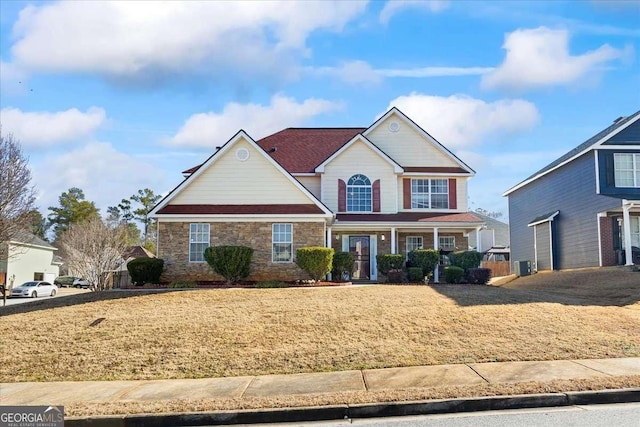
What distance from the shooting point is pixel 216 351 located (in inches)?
462

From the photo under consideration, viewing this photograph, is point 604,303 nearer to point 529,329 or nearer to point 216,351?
point 529,329

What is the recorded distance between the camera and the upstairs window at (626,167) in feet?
81.8

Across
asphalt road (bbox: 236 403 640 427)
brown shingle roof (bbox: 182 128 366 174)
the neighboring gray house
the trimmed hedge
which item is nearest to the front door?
the trimmed hedge

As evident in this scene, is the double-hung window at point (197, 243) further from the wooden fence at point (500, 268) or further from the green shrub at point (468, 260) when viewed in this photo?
the wooden fence at point (500, 268)

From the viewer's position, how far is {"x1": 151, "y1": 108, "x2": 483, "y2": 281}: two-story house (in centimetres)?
2083

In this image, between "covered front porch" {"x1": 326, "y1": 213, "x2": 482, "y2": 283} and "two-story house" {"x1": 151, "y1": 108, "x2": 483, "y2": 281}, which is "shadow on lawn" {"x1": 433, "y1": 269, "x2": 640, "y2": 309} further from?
"two-story house" {"x1": 151, "y1": 108, "x2": 483, "y2": 281}

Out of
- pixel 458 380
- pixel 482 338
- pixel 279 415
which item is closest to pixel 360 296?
pixel 482 338

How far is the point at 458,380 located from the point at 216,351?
5.14m

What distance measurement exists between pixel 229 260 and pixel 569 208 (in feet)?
58.6

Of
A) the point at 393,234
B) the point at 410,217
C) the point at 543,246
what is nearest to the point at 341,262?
the point at 393,234

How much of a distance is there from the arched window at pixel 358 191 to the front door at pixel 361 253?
1.51 meters

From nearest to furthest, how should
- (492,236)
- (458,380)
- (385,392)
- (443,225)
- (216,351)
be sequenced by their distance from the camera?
(385,392) < (458,380) < (216,351) < (443,225) < (492,236)

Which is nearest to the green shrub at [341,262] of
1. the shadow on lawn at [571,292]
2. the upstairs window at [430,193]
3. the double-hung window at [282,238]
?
the double-hung window at [282,238]

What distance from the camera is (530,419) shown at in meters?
7.42
